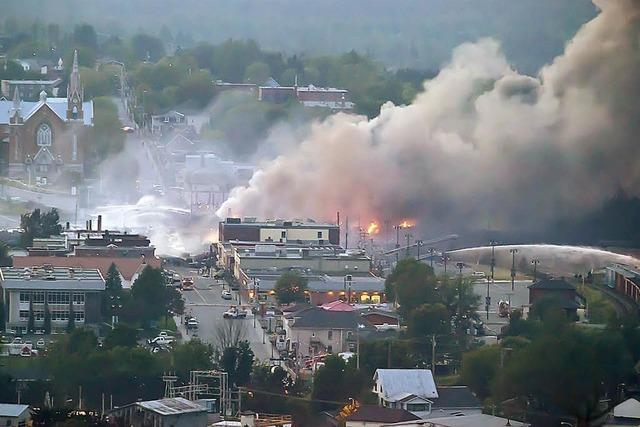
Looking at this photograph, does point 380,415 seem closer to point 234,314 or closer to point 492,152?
point 234,314

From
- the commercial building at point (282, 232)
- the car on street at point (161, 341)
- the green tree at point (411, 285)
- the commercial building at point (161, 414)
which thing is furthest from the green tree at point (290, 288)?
the commercial building at point (161, 414)

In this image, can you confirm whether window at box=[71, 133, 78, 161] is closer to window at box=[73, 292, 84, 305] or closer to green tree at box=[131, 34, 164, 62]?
green tree at box=[131, 34, 164, 62]

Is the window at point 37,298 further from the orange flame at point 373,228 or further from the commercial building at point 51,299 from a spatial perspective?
the orange flame at point 373,228

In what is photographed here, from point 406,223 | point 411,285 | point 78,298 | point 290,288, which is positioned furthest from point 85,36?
point 78,298

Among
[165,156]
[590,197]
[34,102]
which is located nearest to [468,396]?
[590,197]

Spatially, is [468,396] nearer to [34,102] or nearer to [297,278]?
[297,278]

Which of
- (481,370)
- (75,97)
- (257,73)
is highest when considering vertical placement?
(257,73)

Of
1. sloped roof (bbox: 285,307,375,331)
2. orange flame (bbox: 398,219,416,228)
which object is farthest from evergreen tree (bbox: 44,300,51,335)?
orange flame (bbox: 398,219,416,228)
